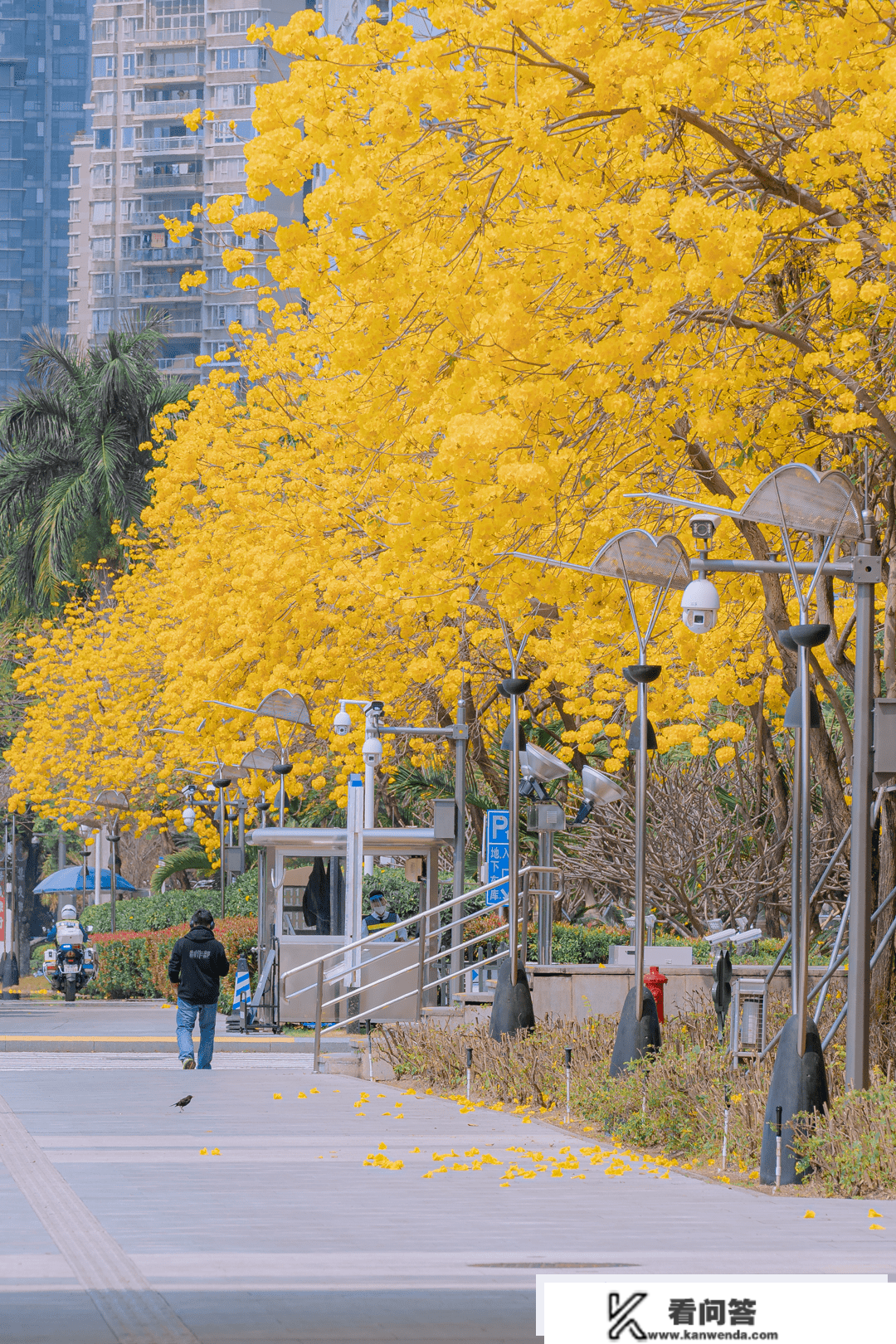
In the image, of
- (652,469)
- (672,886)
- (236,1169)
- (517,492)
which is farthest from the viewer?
(672,886)

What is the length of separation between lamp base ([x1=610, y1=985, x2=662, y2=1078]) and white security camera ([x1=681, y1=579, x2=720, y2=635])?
3.25m

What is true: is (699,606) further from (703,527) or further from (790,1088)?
(790,1088)

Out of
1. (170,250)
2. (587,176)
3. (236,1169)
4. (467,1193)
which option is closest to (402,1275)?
(467,1193)

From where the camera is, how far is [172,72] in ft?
442

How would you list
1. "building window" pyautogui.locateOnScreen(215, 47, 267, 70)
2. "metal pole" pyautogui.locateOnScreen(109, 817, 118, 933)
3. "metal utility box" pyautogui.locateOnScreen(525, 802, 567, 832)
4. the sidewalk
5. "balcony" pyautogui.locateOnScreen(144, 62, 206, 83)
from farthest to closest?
"balcony" pyautogui.locateOnScreen(144, 62, 206, 83)
"building window" pyautogui.locateOnScreen(215, 47, 267, 70)
"metal pole" pyautogui.locateOnScreen(109, 817, 118, 933)
the sidewalk
"metal utility box" pyautogui.locateOnScreen(525, 802, 567, 832)

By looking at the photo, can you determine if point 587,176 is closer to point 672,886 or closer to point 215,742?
point 672,886

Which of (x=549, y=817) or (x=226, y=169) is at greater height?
(x=226, y=169)

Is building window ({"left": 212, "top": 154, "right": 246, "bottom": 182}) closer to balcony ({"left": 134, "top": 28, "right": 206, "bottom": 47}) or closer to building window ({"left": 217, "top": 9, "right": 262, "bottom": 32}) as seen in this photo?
building window ({"left": 217, "top": 9, "right": 262, "bottom": 32})

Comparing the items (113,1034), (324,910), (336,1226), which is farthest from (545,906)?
(336,1226)

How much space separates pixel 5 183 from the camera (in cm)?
19638

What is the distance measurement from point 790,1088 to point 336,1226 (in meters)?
3.22

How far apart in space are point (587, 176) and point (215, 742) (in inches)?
836

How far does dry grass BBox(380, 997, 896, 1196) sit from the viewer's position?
11.6 meters

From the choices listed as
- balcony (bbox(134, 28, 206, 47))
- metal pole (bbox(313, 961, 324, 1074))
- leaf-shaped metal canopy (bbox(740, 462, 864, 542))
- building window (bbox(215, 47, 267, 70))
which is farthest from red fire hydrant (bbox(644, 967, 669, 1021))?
balcony (bbox(134, 28, 206, 47))
